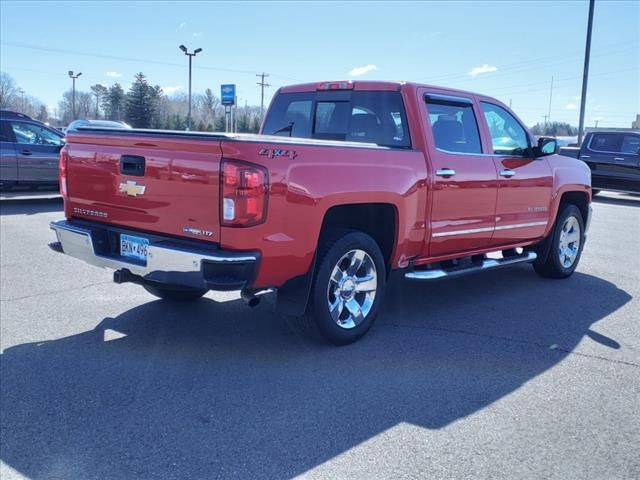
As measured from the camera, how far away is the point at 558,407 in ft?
12.3

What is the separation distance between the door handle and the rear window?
1.12ft

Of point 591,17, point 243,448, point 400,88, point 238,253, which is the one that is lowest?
point 243,448

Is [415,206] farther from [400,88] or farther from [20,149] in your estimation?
[20,149]

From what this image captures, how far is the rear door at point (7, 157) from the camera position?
12094mm

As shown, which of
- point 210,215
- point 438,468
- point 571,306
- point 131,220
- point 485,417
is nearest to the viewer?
point 438,468

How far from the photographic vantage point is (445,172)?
5.21 metres

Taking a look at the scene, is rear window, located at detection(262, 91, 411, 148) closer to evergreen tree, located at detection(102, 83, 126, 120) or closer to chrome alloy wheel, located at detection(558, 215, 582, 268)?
chrome alloy wheel, located at detection(558, 215, 582, 268)

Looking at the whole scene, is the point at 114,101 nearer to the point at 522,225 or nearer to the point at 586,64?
the point at 586,64

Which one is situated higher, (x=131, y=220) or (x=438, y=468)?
(x=131, y=220)

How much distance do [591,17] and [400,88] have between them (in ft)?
82.2

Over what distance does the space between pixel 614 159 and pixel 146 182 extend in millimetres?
15464

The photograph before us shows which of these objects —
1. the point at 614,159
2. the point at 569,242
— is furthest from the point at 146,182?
the point at 614,159

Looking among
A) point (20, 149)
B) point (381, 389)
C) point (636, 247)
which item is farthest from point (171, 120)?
point (381, 389)

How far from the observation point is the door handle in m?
5.17
